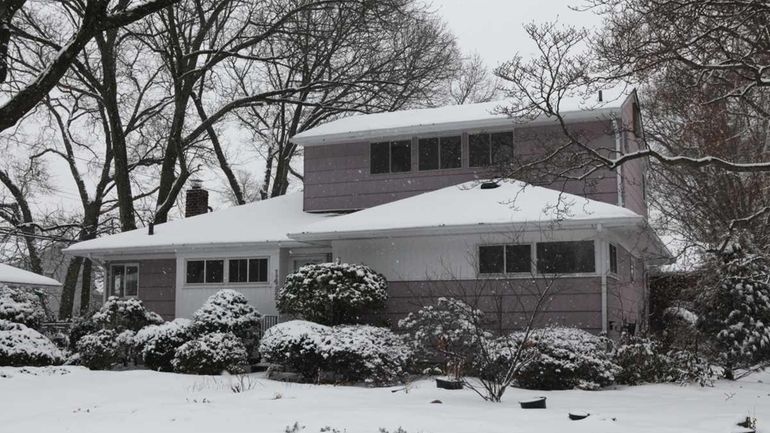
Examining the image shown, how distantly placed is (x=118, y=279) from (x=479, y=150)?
9.75 meters

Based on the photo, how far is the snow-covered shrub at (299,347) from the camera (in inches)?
518

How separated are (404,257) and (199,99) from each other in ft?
51.1

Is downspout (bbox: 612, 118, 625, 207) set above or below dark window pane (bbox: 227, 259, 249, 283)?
above

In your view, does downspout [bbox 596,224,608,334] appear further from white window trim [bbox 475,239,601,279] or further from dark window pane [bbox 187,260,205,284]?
dark window pane [bbox 187,260,205,284]

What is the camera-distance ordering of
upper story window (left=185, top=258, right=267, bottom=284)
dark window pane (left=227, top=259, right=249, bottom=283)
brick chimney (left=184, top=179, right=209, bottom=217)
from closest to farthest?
upper story window (left=185, top=258, right=267, bottom=284) < dark window pane (left=227, top=259, right=249, bottom=283) < brick chimney (left=184, top=179, right=209, bottom=217)

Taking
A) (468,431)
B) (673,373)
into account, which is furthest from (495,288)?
(468,431)

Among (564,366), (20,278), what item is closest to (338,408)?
(564,366)

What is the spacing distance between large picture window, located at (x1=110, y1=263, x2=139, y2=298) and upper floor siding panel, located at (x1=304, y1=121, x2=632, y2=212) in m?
4.74

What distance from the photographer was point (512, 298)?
14469mm

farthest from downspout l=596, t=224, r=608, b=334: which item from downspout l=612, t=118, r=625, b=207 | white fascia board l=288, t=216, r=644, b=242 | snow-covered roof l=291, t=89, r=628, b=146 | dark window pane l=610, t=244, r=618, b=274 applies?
snow-covered roof l=291, t=89, r=628, b=146

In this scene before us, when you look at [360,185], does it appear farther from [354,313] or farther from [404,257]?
[354,313]

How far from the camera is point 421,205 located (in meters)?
15.9

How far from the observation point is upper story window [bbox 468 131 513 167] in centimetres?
1677

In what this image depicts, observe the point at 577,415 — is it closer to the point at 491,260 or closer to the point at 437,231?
the point at 491,260
